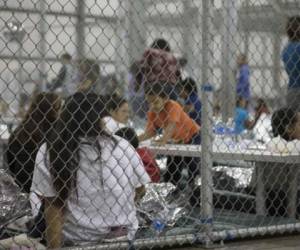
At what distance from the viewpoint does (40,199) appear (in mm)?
3770

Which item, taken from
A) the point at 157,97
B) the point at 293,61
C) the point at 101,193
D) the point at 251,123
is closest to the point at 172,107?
the point at 157,97

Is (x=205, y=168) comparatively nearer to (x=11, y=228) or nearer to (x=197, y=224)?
(x=197, y=224)

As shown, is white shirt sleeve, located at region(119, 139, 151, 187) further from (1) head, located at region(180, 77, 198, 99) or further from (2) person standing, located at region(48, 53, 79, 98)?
(2) person standing, located at region(48, 53, 79, 98)

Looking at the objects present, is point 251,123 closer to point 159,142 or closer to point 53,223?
point 159,142

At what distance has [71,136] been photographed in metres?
3.62

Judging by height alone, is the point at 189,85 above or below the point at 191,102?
above

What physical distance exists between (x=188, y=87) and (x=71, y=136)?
125 inches

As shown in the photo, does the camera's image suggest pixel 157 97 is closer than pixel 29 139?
No

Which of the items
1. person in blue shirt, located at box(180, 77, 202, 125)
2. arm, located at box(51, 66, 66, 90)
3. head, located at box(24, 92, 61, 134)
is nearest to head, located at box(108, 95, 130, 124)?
person in blue shirt, located at box(180, 77, 202, 125)

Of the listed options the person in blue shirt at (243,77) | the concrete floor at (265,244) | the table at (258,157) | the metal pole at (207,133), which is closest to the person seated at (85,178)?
the metal pole at (207,133)

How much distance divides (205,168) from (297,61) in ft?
7.19

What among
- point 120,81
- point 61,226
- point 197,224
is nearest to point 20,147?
point 61,226

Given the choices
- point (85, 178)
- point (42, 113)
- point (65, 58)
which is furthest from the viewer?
point (65, 58)

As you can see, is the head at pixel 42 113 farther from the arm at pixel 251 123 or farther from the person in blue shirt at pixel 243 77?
the person in blue shirt at pixel 243 77
